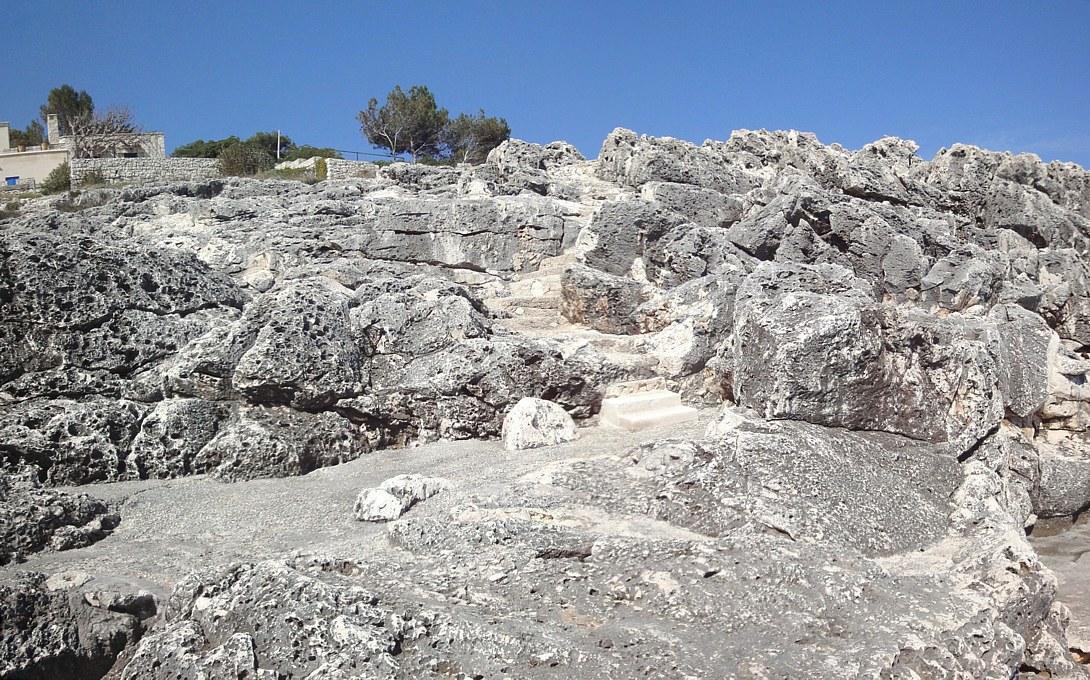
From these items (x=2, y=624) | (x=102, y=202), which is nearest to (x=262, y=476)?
(x=2, y=624)

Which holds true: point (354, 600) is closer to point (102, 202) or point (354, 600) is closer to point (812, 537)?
point (812, 537)

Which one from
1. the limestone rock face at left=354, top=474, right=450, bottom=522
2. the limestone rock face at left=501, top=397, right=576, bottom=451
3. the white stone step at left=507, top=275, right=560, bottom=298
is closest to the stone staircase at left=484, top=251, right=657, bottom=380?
the white stone step at left=507, top=275, right=560, bottom=298

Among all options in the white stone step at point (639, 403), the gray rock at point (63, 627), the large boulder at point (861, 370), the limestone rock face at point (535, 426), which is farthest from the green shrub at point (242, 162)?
the gray rock at point (63, 627)

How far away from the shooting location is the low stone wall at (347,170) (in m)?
24.3

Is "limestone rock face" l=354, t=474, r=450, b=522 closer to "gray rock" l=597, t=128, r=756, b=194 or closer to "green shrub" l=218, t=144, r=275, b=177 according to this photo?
"gray rock" l=597, t=128, r=756, b=194

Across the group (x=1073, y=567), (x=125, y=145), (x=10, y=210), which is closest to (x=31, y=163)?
(x=125, y=145)

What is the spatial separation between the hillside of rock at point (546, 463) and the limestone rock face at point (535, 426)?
0.50ft

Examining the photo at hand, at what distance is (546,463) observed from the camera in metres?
5.95

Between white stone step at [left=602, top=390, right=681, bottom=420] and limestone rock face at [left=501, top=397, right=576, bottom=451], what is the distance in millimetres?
531

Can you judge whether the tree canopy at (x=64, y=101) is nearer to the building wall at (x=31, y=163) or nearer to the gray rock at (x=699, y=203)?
the building wall at (x=31, y=163)

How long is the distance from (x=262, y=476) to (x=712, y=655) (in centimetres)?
398

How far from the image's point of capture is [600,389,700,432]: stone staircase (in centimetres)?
714

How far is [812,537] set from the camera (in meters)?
4.65

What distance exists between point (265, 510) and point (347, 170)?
819 inches
